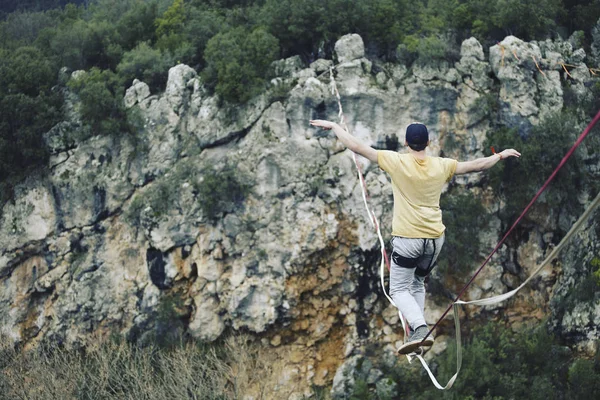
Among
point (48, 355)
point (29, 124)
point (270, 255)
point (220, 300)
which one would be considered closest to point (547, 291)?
point (270, 255)

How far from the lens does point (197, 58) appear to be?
28.5 meters

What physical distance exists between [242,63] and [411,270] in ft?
62.6

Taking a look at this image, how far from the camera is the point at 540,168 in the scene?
24.3 m

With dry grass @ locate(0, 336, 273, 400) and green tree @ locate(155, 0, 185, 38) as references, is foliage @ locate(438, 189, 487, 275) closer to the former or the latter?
dry grass @ locate(0, 336, 273, 400)

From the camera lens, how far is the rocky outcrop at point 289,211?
24.8m

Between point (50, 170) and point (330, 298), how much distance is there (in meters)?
11.6

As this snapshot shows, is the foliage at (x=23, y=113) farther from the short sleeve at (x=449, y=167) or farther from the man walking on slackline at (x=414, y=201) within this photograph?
the short sleeve at (x=449, y=167)

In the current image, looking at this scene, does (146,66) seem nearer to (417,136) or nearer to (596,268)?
(596,268)

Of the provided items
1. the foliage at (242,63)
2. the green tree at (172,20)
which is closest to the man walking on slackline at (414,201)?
the foliage at (242,63)

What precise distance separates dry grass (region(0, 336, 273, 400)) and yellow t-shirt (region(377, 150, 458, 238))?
17392 mm

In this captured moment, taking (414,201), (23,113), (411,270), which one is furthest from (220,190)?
(414,201)

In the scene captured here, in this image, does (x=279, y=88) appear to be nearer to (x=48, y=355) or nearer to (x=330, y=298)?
(x=330, y=298)

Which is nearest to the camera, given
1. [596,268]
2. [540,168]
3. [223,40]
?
[596,268]

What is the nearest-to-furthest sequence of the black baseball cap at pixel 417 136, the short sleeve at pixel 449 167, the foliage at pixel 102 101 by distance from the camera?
the black baseball cap at pixel 417 136 → the short sleeve at pixel 449 167 → the foliage at pixel 102 101
